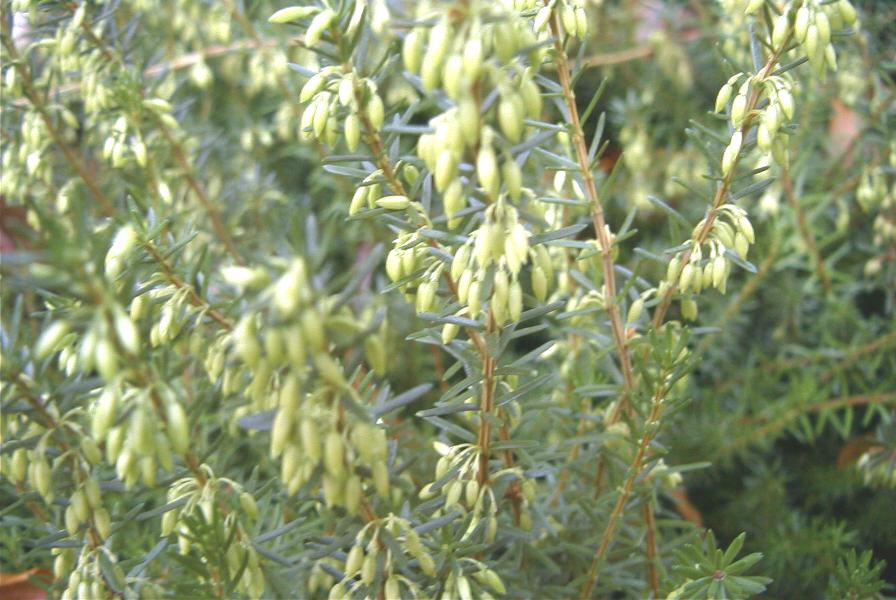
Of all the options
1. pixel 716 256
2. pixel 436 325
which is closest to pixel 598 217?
pixel 716 256

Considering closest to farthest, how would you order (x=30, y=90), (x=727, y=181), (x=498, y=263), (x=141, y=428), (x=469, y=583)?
A: (x=141, y=428), (x=498, y=263), (x=469, y=583), (x=727, y=181), (x=30, y=90)

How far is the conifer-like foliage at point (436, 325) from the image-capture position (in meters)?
0.78

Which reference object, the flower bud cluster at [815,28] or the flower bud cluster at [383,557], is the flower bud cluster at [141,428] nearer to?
the flower bud cluster at [383,557]

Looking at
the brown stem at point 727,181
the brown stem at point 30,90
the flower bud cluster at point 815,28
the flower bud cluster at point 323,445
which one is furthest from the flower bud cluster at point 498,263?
the brown stem at point 30,90

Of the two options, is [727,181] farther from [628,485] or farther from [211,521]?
[211,521]

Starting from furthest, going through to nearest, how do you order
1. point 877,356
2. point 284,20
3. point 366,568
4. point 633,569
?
1. point 877,356
2. point 633,569
3. point 284,20
4. point 366,568

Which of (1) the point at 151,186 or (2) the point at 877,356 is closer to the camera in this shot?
(1) the point at 151,186

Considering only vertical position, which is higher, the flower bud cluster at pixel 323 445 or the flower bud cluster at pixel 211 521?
the flower bud cluster at pixel 323 445

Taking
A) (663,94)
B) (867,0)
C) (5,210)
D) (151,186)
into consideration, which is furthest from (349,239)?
(867,0)

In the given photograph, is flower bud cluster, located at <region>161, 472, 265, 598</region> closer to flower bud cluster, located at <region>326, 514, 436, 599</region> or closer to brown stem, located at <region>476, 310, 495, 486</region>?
flower bud cluster, located at <region>326, 514, 436, 599</region>

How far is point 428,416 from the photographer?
112 cm

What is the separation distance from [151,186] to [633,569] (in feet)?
3.83

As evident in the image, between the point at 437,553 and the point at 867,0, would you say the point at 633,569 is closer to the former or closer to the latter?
the point at 437,553

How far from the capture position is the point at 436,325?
1.17 m
